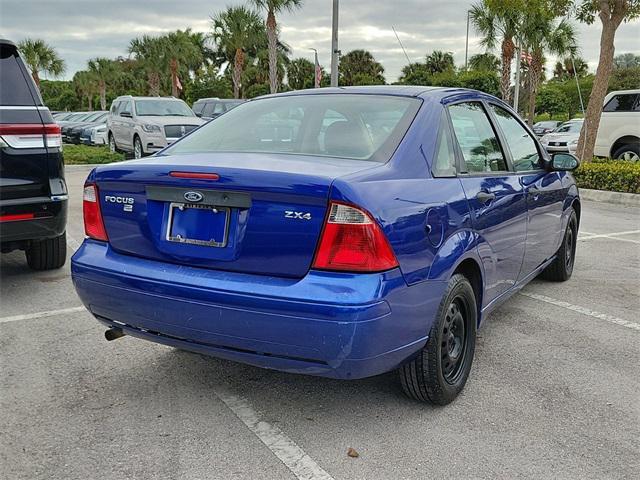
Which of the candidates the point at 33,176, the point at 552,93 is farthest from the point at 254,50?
the point at 33,176

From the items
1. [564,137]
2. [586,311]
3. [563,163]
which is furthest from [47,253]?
[564,137]

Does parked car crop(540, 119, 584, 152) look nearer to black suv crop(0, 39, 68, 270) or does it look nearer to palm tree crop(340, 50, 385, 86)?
black suv crop(0, 39, 68, 270)

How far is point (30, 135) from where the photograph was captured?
15.6ft

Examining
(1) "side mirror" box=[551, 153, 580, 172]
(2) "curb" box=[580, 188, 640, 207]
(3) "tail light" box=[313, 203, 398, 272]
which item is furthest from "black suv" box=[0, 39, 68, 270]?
(2) "curb" box=[580, 188, 640, 207]

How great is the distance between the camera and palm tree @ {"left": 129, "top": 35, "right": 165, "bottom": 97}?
4434 centimetres

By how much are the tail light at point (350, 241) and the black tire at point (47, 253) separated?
3.80 metres

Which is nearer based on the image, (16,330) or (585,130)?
(16,330)

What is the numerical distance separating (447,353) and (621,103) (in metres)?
13.1

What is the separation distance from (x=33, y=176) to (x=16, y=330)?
1.26m

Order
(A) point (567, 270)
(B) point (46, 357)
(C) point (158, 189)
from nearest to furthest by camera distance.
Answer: (C) point (158, 189) < (B) point (46, 357) < (A) point (567, 270)

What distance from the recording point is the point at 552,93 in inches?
1986

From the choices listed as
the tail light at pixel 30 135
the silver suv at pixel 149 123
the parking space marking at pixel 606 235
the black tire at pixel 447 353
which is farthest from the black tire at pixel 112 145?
the black tire at pixel 447 353

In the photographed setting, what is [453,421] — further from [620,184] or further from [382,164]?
[620,184]

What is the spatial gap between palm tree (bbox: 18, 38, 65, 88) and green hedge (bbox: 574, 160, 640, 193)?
4859cm
